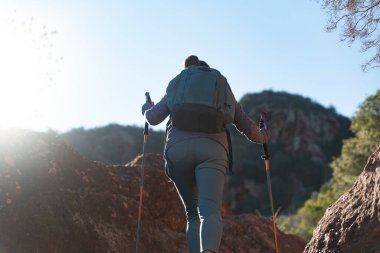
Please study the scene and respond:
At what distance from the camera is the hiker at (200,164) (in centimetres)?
414

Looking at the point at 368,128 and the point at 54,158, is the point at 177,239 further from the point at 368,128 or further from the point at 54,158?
the point at 368,128

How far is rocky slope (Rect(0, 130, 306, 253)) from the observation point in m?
6.34

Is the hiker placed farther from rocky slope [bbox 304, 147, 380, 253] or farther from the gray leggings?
rocky slope [bbox 304, 147, 380, 253]

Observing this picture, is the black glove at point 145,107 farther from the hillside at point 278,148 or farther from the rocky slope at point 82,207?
the hillside at point 278,148

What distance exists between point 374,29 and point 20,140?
4.99 m

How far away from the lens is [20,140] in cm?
745

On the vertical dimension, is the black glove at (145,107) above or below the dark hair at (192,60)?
below

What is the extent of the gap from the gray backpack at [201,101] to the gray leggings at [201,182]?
150 mm

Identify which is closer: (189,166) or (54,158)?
(189,166)

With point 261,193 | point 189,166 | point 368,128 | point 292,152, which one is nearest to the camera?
point 189,166

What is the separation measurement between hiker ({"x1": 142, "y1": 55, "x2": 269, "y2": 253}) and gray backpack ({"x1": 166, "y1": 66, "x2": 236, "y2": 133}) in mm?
14

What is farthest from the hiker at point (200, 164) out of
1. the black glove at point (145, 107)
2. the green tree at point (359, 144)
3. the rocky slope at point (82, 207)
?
the green tree at point (359, 144)

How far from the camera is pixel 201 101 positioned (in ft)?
14.5

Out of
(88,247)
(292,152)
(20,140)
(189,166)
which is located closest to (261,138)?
(189,166)
